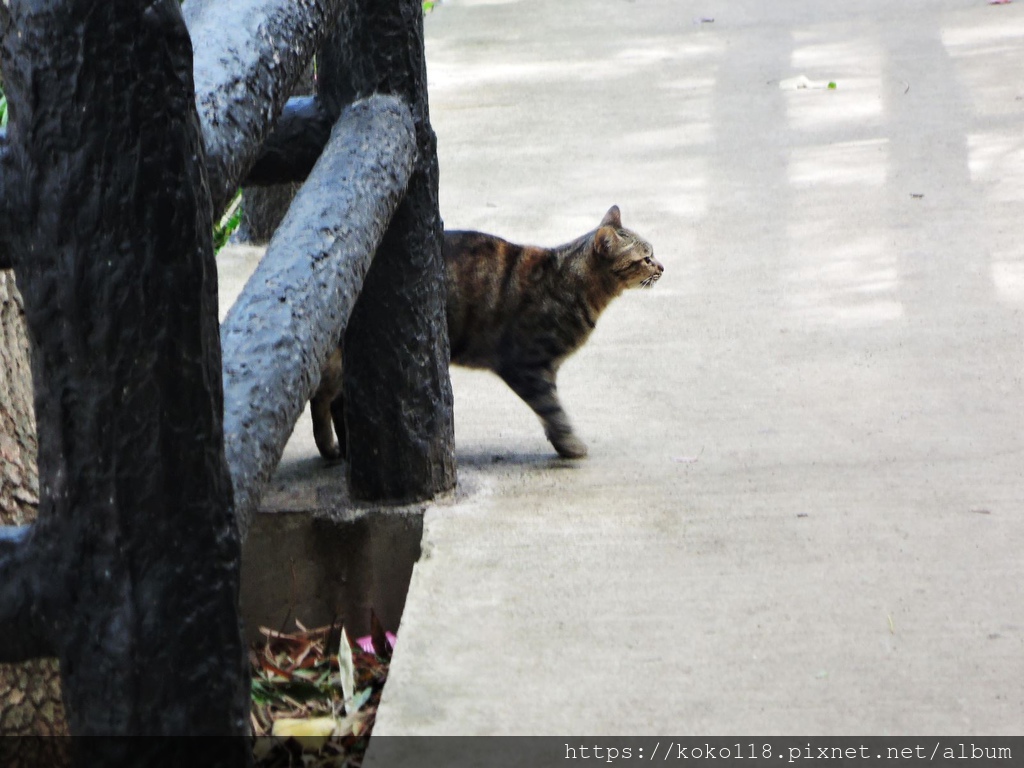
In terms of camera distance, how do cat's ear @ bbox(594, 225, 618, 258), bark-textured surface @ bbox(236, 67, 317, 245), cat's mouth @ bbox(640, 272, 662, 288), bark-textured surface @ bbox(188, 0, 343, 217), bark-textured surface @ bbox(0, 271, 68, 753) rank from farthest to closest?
bark-textured surface @ bbox(236, 67, 317, 245) < cat's mouth @ bbox(640, 272, 662, 288) < cat's ear @ bbox(594, 225, 618, 258) < bark-textured surface @ bbox(0, 271, 68, 753) < bark-textured surface @ bbox(188, 0, 343, 217)

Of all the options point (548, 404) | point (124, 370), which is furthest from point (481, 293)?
point (124, 370)

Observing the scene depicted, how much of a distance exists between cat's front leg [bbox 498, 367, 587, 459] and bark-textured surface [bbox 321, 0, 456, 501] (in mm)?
395

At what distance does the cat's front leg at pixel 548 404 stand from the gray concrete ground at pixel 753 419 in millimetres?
61

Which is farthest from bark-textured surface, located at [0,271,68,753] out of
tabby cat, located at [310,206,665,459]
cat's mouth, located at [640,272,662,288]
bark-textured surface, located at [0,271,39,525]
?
cat's mouth, located at [640,272,662,288]

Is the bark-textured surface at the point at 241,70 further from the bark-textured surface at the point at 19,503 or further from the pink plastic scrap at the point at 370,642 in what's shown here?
the pink plastic scrap at the point at 370,642

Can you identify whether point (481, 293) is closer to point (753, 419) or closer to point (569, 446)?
point (569, 446)

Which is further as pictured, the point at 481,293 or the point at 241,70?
the point at 481,293

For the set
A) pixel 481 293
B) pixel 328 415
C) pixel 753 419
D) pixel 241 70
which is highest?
pixel 241 70

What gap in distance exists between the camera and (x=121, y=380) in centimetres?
139

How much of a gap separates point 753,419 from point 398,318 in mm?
1153

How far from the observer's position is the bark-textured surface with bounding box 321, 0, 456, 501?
9.50ft

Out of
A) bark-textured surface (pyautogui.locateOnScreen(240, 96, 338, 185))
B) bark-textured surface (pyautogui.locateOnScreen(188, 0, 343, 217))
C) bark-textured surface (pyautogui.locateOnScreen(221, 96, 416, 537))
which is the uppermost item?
bark-textured surface (pyautogui.locateOnScreen(188, 0, 343, 217))

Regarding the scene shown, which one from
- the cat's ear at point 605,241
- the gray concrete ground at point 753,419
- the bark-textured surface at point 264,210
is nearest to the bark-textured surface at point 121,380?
the gray concrete ground at point 753,419

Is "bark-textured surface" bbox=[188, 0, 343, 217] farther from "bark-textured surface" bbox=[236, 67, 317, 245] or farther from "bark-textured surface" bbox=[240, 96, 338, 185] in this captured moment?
"bark-textured surface" bbox=[236, 67, 317, 245]
